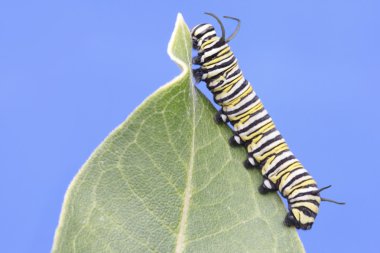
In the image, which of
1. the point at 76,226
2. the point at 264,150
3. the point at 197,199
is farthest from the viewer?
the point at 264,150

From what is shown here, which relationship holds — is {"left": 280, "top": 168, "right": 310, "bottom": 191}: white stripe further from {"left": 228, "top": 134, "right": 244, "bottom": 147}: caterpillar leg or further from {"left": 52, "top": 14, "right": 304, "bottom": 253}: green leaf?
{"left": 52, "top": 14, "right": 304, "bottom": 253}: green leaf

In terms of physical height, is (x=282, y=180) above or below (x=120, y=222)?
below

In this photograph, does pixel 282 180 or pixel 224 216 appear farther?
pixel 282 180

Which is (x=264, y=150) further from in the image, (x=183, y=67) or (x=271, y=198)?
(x=183, y=67)

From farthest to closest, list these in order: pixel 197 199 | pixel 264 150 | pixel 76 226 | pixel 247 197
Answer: pixel 264 150 → pixel 247 197 → pixel 197 199 → pixel 76 226

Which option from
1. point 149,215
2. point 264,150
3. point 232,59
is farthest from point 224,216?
point 232,59

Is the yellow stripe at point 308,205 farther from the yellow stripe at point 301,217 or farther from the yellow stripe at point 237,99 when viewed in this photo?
the yellow stripe at point 237,99
